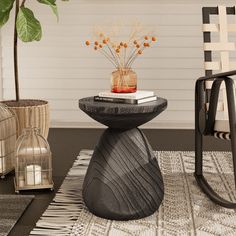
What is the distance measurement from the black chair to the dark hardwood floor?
0.74 m

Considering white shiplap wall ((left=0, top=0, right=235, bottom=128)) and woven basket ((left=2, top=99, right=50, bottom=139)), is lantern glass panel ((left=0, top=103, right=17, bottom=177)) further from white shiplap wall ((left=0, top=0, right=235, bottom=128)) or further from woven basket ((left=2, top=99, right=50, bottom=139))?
white shiplap wall ((left=0, top=0, right=235, bottom=128))

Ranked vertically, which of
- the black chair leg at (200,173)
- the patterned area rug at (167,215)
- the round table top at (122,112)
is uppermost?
the round table top at (122,112)

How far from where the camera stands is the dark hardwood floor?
230 centimetres

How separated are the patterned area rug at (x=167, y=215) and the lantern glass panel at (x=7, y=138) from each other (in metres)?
0.34

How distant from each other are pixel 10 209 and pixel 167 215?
688 mm

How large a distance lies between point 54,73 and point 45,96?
20 centimetres

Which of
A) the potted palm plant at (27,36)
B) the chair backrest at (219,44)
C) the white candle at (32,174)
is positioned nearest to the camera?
the white candle at (32,174)

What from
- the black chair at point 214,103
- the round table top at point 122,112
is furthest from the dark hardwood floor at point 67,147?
the black chair at point 214,103

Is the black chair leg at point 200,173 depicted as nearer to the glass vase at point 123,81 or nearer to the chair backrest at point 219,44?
the chair backrest at point 219,44

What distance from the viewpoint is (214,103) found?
7.77ft

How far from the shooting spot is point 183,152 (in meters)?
3.35

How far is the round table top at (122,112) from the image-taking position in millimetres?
2123

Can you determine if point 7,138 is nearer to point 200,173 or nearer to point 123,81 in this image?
point 123,81

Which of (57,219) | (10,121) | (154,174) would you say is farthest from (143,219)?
(10,121)
